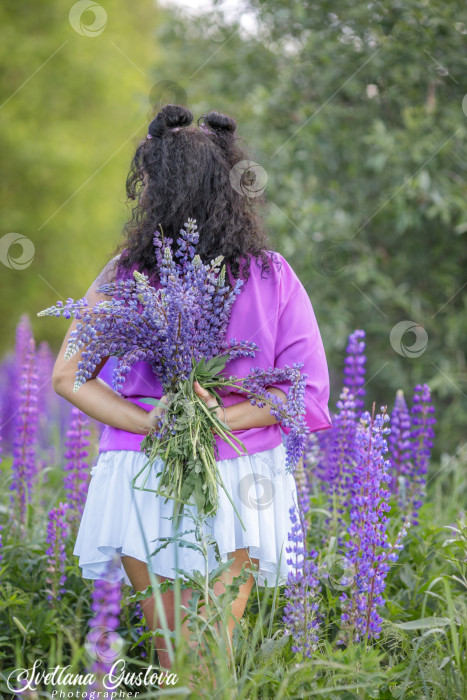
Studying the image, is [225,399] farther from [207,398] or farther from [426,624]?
[426,624]

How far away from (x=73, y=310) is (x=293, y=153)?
13.3 ft

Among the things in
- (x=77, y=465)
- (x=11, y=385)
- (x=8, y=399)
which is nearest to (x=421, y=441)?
(x=77, y=465)

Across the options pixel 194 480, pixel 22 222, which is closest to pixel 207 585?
pixel 194 480

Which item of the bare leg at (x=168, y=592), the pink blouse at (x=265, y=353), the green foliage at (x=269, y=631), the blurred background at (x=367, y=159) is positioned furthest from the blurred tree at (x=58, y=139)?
the bare leg at (x=168, y=592)

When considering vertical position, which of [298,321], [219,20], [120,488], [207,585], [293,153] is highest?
[219,20]

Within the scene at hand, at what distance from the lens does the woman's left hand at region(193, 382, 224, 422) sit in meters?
1.98

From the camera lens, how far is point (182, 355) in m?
1.95

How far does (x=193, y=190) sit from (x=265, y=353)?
21.0 inches

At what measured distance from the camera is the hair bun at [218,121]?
89.1 inches

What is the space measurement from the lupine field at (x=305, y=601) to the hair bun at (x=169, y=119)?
1.07 metres

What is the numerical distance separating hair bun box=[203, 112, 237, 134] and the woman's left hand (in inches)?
33.3

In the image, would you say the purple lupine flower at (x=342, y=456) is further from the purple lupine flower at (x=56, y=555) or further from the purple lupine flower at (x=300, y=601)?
the purple lupine flower at (x=56, y=555)

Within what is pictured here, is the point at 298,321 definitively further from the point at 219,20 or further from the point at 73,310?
the point at 219,20

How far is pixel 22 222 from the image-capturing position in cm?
1348
